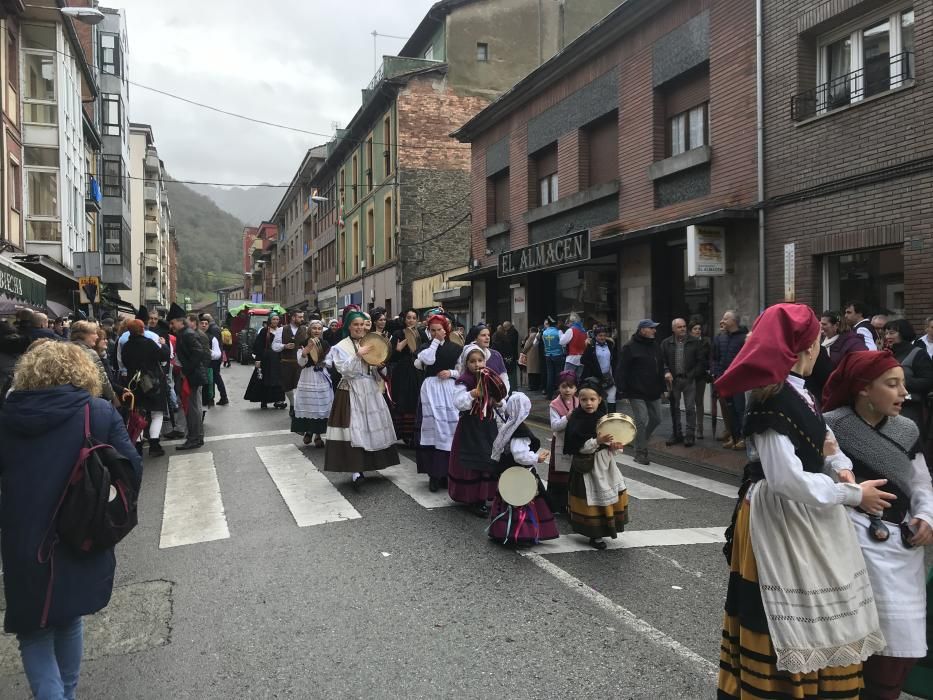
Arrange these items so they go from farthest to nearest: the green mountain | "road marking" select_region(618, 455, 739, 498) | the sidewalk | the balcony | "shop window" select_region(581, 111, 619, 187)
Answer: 1. the green mountain
2. the balcony
3. "shop window" select_region(581, 111, 619, 187)
4. the sidewalk
5. "road marking" select_region(618, 455, 739, 498)

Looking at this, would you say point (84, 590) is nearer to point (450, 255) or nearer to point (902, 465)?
point (902, 465)

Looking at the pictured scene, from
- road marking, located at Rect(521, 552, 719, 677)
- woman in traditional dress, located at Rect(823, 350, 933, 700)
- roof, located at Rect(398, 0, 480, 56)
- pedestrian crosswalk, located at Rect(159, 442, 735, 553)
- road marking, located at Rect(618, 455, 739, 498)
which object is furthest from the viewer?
roof, located at Rect(398, 0, 480, 56)

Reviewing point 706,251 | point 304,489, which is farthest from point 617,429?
point 706,251

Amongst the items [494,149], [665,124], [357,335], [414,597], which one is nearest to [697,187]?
[665,124]

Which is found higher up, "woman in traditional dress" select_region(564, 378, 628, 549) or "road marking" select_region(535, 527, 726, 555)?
"woman in traditional dress" select_region(564, 378, 628, 549)

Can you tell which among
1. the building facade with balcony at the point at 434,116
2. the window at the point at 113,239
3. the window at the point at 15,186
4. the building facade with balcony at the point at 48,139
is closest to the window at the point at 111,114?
the window at the point at 113,239

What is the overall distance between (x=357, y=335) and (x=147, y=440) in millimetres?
4840

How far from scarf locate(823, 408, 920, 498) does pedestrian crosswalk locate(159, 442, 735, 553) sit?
295 cm

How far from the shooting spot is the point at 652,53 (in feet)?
47.0

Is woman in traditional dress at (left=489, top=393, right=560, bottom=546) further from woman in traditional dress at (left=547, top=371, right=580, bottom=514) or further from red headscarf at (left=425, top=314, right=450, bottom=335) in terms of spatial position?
red headscarf at (left=425, top=314, right=450, bottom=335)

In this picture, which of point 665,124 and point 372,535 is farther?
point 665,124

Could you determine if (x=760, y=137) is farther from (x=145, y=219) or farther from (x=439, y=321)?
(x=145, y=219)

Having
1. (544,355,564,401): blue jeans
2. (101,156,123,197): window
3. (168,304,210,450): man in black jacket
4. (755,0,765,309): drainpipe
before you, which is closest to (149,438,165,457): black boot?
(168,304,210,450): man in black jacket

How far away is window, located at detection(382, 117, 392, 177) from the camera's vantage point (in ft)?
102
